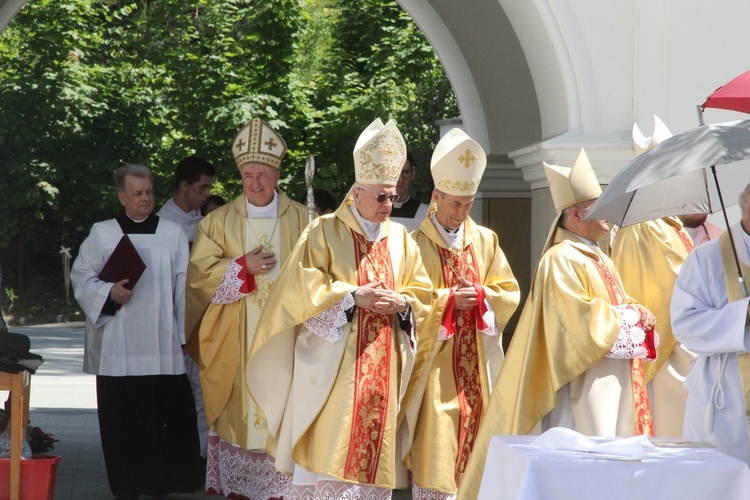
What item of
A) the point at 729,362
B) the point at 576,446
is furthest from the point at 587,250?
the point at 576,446

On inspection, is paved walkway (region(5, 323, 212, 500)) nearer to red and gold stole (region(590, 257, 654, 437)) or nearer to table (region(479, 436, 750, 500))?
red and gold stole (region(590, 257, 654, 437))

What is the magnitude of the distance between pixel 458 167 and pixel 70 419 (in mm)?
5596

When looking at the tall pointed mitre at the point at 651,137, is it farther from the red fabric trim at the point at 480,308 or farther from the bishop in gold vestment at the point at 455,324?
the red fabric trim at the point at 480,308

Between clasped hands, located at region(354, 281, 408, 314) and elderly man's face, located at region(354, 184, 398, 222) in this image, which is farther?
elderly man's face, located at region(354, 184, 398, 222)

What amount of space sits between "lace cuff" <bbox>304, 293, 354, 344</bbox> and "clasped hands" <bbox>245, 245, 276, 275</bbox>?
1.19 meters

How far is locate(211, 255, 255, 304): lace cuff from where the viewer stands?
727cm

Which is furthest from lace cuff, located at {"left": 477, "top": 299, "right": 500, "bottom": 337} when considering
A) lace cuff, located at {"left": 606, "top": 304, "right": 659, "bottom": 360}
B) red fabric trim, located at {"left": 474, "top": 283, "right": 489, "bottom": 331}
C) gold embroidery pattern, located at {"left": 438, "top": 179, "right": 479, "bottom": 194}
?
lace cuff, located at {"left": 606, "top": 304, "right": 659, "bottom": 360}

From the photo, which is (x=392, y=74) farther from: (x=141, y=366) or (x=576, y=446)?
(x=576, y=446)

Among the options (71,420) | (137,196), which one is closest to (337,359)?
(137,196)

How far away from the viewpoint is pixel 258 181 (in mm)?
7473

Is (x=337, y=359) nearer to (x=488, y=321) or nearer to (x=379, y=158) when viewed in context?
(x=488, y=321)

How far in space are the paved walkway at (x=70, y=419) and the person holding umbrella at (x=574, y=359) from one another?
115 inches

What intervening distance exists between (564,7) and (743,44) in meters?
1.04

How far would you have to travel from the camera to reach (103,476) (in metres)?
8.27
